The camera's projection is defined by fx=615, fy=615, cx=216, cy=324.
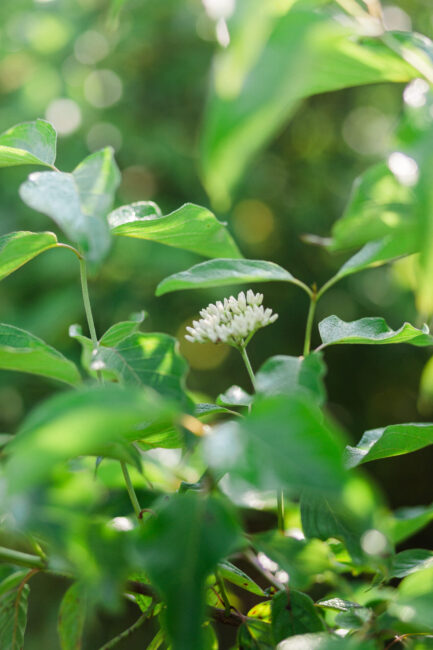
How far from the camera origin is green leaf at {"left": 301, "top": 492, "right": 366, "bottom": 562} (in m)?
0.28

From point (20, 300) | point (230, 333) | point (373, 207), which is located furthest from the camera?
point (20, 300)

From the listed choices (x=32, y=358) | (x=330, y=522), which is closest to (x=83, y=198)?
(x=32, y=358)

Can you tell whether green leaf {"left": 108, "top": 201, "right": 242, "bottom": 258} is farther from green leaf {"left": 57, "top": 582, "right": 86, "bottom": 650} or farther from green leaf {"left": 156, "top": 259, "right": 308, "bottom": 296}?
green leaf {"left": 57, "top": 582, "right": 86, "bottom": 650}

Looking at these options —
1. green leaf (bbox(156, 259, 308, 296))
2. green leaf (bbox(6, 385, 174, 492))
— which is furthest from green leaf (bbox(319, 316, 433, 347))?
green leaf (bbox(6, 385, 174, 492))

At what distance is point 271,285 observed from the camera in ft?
7.53

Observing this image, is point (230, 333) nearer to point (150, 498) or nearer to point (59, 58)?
point (150, 498)

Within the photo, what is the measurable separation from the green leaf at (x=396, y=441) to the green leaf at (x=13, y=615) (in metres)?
0.18

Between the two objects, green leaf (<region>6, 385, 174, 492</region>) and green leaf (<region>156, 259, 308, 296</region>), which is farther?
green leaf (<region>156, 259, 308, 296</region>)

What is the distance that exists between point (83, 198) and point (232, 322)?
15 cm

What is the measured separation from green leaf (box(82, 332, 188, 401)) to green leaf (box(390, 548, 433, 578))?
0.14 m

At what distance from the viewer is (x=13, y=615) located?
1.05 ft

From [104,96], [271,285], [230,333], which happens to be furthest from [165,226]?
[104,96]

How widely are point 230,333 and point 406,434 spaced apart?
115 mm

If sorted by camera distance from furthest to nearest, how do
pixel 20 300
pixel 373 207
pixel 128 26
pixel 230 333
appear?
pixel 128 26
pixel 20 300
pixel 230 333
pixel 373 207
